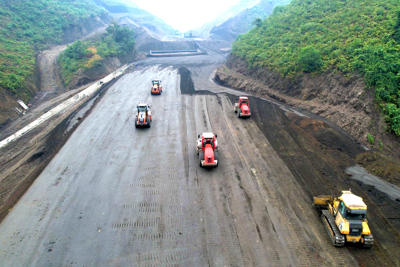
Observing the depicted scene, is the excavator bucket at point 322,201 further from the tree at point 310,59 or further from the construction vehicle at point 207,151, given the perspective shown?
the tree at point 310,59

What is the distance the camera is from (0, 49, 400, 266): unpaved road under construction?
9.63 meters

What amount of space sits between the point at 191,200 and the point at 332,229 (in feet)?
22.3

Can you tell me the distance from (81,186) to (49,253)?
4.39 meters

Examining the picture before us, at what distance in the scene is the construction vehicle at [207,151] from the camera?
49.0 ft

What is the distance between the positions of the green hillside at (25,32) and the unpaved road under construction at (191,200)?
574 inches

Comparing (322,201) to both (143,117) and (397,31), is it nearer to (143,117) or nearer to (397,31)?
(143,117)

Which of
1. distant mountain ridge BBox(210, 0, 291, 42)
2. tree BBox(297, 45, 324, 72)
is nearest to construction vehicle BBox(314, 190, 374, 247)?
tree BBox(297, 45, 324, 72)

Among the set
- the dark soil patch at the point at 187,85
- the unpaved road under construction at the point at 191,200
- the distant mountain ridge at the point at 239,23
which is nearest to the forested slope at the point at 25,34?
the unpaved road under construction at the point at 191,200

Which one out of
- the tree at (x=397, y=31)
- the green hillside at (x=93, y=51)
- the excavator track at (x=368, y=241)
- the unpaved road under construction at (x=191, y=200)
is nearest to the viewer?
the excavator track at (x=368, y=241)

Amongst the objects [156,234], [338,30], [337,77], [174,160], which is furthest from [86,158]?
[338,30]

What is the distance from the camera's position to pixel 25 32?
140ft

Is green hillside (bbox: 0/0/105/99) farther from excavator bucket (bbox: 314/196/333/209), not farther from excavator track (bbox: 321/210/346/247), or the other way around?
excavator track (bbox: 321/210/346/247)

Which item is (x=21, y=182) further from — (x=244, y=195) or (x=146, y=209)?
(x=244, y=195)

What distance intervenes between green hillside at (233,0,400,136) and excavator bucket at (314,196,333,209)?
9022 millimetres
